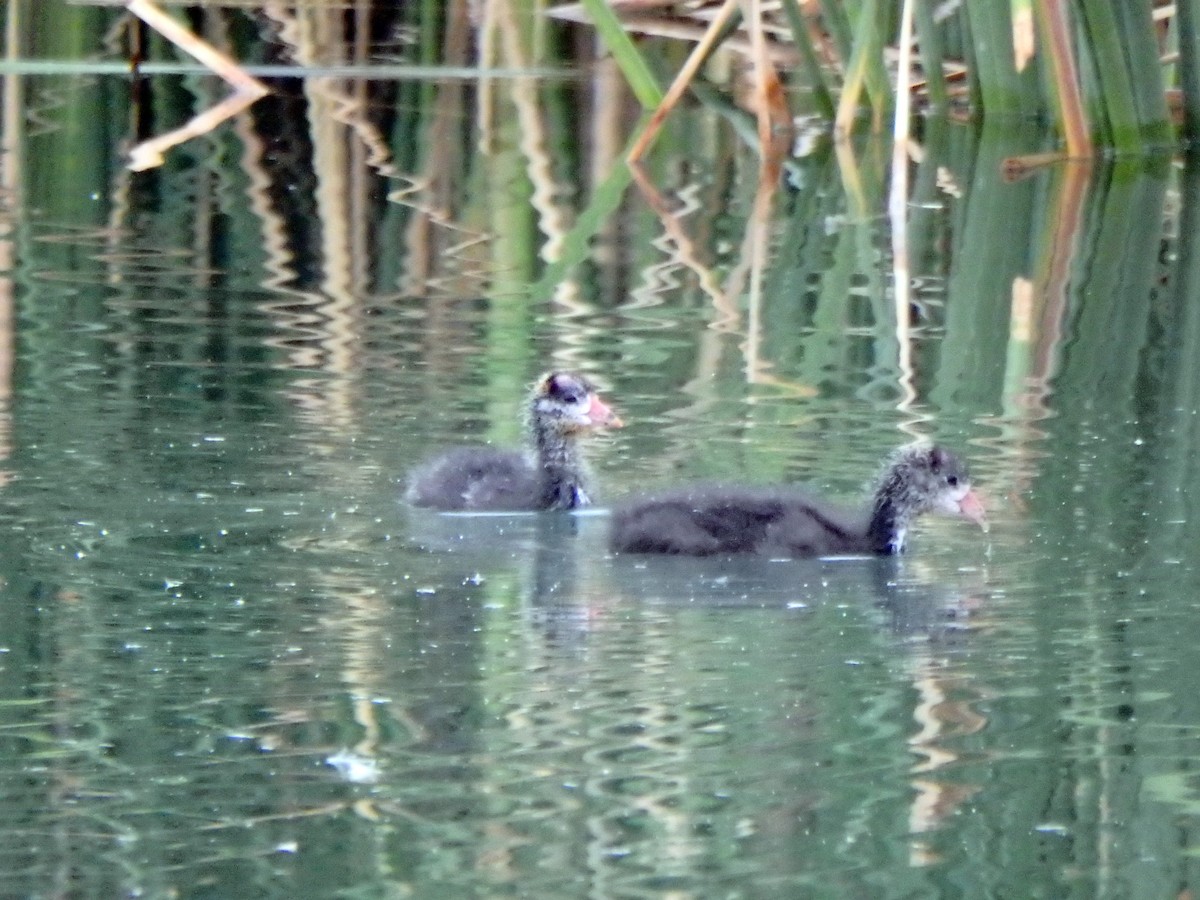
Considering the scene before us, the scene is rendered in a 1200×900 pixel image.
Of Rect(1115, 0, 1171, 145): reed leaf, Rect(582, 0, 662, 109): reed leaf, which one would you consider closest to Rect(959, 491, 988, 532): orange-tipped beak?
Rect(582, 0, 662, 109): reed leaf

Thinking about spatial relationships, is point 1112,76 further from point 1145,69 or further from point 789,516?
point 789,516

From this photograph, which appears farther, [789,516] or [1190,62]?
[1190,62]

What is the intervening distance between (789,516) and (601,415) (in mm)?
955

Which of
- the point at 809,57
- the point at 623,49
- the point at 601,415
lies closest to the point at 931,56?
the point at 809,57

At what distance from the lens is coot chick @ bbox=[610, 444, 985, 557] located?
6.24 metres

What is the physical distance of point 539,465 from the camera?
701cm

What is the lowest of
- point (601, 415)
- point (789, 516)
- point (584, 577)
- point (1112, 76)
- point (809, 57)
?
point (584, 577)

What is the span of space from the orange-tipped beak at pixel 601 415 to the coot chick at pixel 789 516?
2.24 ft

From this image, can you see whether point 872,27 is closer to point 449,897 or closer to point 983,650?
point 983,650

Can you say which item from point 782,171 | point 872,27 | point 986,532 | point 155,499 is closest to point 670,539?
point 986,532

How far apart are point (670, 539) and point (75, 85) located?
10995 mm

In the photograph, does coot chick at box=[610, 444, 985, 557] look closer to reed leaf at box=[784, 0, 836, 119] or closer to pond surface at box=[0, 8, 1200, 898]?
pond surface at box=[0, 8, 1200, 898]

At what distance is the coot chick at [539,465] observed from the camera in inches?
265

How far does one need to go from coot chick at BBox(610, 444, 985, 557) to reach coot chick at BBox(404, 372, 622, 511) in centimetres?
50
